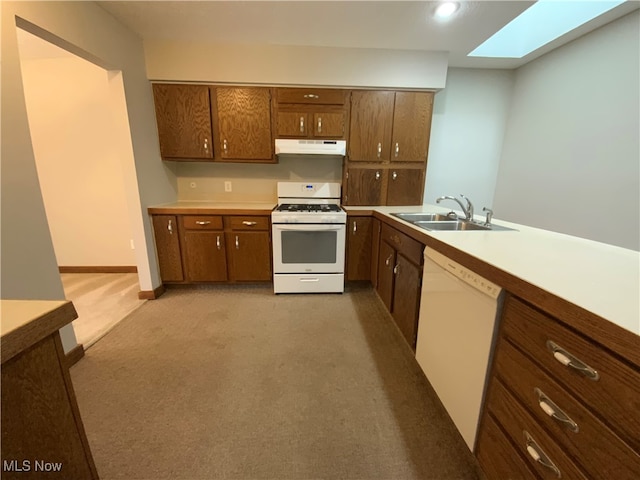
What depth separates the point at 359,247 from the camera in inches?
106

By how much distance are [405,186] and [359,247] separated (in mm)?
874

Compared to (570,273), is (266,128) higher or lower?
higher

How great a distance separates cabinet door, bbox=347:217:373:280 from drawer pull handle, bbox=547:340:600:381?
199 centimetres

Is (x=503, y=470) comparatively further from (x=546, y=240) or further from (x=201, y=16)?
(x=201, y=16)

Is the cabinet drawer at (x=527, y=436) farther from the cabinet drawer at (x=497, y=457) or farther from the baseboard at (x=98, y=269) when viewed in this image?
the baseboard at (x=98, y=269)

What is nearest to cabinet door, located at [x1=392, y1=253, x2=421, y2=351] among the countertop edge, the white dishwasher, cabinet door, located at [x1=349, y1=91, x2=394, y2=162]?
the white dishwasher

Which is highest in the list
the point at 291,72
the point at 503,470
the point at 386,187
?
the point at 291,72

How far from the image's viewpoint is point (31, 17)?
142cm

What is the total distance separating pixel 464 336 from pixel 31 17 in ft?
9.13

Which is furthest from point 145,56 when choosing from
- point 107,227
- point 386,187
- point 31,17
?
point 386,187

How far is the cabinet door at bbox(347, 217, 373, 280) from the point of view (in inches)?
104

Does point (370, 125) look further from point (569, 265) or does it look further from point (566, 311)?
point (566, 311)

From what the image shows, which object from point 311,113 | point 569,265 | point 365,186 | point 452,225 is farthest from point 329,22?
point 569,265

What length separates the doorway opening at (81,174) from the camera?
8.73 feet
